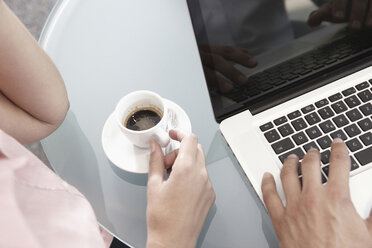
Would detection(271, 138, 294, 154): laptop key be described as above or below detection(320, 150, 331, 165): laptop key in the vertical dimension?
above

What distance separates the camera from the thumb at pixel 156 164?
0.58 metres

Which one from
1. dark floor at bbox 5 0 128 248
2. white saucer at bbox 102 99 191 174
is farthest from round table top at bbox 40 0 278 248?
dark floor at bbox 5 0 128 248

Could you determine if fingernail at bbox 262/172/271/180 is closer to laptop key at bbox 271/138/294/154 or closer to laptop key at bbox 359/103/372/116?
laptop key at bbox 271/138/294/154

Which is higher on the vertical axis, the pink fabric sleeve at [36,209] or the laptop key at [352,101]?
the pink fabric sleeve at [36,209]

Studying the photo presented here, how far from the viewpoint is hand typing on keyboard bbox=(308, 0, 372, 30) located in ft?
1.83

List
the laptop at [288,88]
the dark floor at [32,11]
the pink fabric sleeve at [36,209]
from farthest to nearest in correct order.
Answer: the dark floor at [32,11]
the laptop at [288,88]
the pink fabric sleeve at [36,209]

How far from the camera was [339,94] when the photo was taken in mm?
658

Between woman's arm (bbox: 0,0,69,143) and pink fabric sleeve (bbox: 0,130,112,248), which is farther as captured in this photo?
woman's arm (bbox: 0,0,69,143)

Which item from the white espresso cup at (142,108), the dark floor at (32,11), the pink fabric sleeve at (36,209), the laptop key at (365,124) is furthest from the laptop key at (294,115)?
the dark floor at (32,11)

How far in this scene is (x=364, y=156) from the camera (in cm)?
61

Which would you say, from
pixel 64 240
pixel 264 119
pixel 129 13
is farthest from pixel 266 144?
pixel 129 13

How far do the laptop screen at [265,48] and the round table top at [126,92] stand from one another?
138 millimetres

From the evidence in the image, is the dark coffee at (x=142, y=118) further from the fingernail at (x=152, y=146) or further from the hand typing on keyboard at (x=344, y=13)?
the hand typing on keyboard at (x=344, y=13)

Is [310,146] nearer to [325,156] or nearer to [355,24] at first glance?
[325,156]
